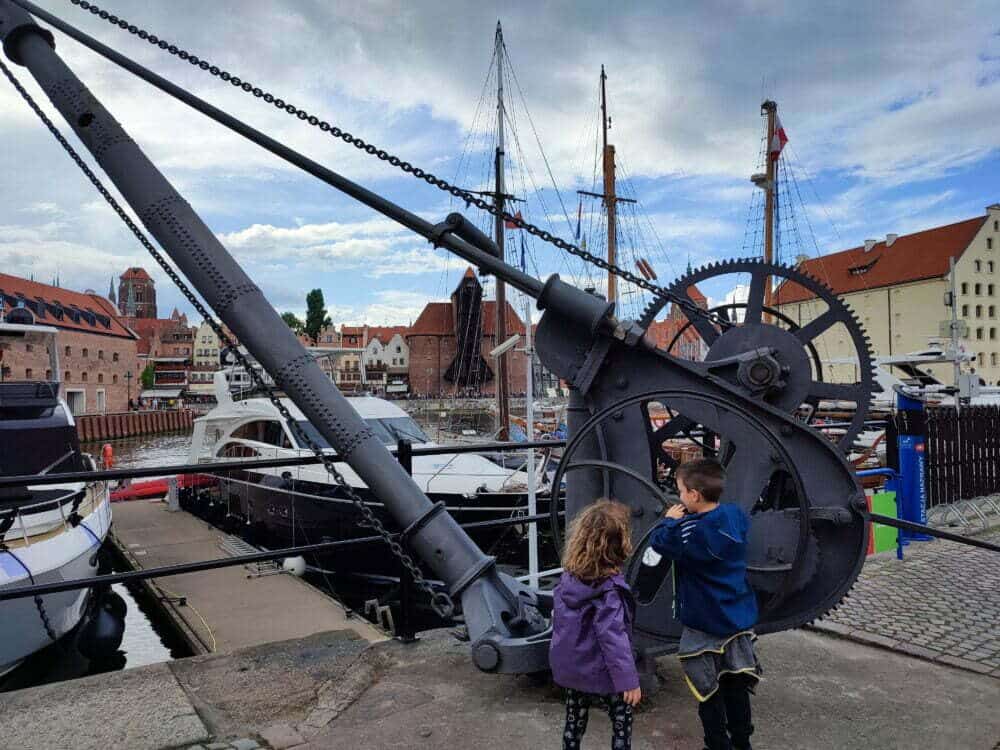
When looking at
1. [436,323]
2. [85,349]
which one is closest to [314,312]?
[436,323]

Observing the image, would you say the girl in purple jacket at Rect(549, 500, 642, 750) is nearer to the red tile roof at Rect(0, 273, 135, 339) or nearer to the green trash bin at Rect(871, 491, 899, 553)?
the green trash bin at Rect(871, 491, 899, 553)

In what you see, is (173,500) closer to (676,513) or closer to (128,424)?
(676,513)

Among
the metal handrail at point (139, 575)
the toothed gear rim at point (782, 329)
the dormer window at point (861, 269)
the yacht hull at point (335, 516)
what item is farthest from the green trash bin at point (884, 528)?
the dormer window at point (861, 269)

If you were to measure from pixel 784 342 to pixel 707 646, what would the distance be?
1358 mm

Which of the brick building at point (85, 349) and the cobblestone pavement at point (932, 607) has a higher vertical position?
the brick building at point (85, 349)

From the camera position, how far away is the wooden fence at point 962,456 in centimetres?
1041

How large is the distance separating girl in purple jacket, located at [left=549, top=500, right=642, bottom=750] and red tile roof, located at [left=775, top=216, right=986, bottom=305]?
64.3 m

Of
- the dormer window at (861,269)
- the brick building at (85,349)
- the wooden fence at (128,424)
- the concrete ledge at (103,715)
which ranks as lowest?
the wooden fence at (128,424)

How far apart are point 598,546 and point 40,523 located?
8.01 m

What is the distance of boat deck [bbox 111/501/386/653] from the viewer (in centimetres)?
921

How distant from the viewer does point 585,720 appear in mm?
2588

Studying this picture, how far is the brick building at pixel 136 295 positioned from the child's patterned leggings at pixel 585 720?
530 feet

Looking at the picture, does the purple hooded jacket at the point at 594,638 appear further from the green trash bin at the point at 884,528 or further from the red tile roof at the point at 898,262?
the red tile roof at the point at 898,262

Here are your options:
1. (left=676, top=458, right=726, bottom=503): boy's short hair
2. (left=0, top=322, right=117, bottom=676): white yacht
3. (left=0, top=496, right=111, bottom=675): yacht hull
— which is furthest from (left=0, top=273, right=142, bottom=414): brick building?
(left=676, top=458, right=726, bottom=503): boy's short hair
